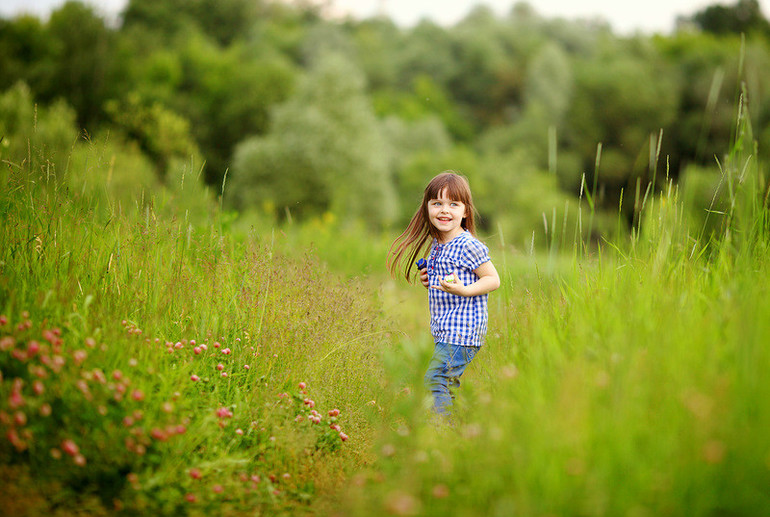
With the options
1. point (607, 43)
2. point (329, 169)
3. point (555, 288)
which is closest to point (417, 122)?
point (329, 169)

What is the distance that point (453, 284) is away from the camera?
3.41 m

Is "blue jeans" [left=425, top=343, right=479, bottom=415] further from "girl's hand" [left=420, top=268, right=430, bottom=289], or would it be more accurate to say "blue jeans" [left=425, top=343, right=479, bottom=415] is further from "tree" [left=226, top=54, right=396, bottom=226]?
"tree" [left=226, top=54, right=396, bottom=226]

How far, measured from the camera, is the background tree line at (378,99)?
1051 inches

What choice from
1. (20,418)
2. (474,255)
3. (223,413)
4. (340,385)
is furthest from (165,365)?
(474,255)

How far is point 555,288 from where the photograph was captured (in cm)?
391

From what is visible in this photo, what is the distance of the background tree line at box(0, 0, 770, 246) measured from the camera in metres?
26.7

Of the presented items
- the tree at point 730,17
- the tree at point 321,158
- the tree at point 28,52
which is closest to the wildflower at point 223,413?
the tree at point 321,158

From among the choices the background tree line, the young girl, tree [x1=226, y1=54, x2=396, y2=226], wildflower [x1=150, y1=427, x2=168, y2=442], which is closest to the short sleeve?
the young girl

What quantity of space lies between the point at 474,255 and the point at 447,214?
33cm

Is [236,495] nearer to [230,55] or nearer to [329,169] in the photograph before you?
[329,169]

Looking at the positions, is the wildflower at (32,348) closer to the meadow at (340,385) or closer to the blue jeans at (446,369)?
the meadow at (340,385)

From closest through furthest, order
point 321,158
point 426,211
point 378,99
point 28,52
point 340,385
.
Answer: point 340,385 < point 426,211 < point 321,158 < point 28,52 < point 378,99

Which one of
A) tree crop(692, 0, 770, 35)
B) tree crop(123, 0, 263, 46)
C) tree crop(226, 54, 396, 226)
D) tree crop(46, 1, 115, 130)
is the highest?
tree crop(692, 0, 770, 35)

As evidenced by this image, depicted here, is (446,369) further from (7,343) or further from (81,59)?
(81,59)
